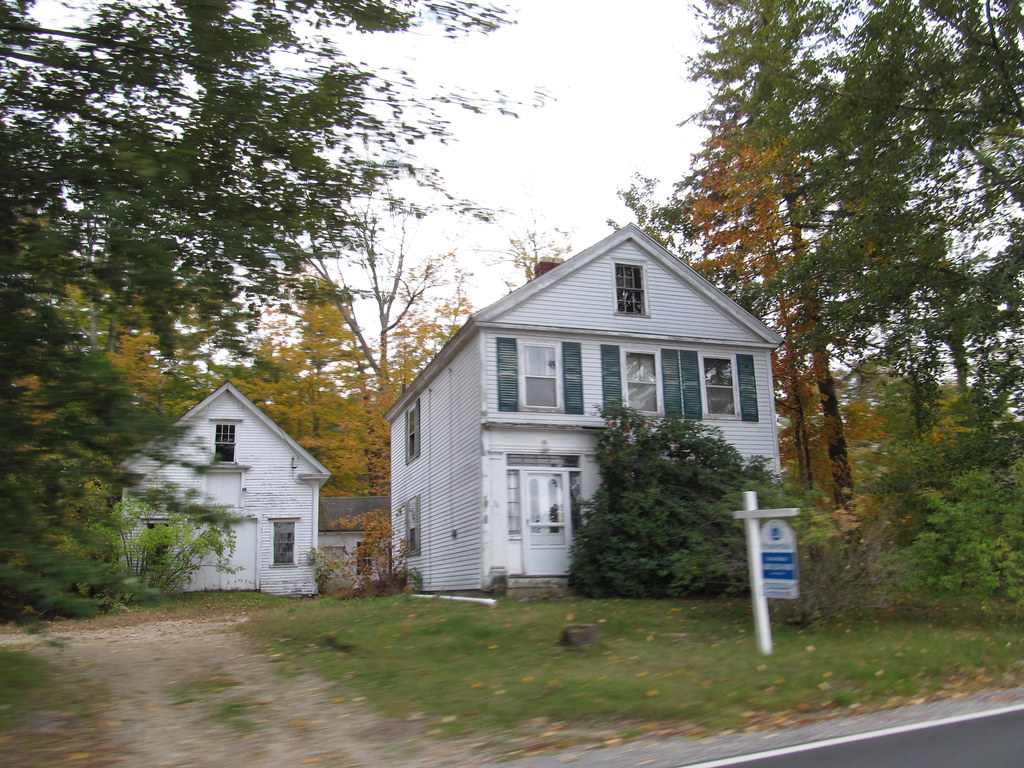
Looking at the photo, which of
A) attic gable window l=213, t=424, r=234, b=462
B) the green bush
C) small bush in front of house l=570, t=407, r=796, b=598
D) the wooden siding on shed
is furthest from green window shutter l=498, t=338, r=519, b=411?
attic gable window l=213, t=424, r=234, b=462

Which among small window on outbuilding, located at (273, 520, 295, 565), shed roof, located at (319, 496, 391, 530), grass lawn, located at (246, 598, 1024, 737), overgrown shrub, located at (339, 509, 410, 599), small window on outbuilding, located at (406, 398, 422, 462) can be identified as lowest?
grass lawn, located at (246, 598, 1024, 737)

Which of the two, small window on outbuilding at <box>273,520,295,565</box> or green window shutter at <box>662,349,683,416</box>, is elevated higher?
green window shutter at <box>662,349,683,416</box>

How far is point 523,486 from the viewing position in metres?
17.5

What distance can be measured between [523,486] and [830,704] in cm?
1029

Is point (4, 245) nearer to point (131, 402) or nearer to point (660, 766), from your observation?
point (131, 402)

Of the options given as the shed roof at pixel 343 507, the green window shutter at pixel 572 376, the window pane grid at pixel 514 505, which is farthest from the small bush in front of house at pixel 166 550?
the green window shutter at pixel 572 376

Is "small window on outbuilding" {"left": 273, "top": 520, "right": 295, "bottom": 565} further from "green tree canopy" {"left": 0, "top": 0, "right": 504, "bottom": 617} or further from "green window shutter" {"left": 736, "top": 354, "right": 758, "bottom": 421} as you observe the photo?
"green tree canopy" {"left": 0, "top": 0, "right": 504, "bottom": 617}

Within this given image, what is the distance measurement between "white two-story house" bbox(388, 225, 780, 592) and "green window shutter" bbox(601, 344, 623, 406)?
0.09 feet

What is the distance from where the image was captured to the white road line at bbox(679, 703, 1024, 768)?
585cm

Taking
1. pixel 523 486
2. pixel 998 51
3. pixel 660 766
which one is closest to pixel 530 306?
pixel 523 486

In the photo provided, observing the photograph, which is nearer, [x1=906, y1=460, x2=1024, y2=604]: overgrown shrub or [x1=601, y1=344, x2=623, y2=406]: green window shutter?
[x1=906, y1=460, x2=1024, y2=604]: overgrown shrub

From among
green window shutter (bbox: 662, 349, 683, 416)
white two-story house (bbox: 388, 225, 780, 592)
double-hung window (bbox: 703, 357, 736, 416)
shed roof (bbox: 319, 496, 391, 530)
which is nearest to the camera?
white two-story house (bbox: 388, 225, 780, 592)

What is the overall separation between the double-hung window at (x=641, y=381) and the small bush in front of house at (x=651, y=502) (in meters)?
1.34

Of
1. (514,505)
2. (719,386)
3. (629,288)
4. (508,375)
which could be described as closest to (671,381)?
(719,386)
